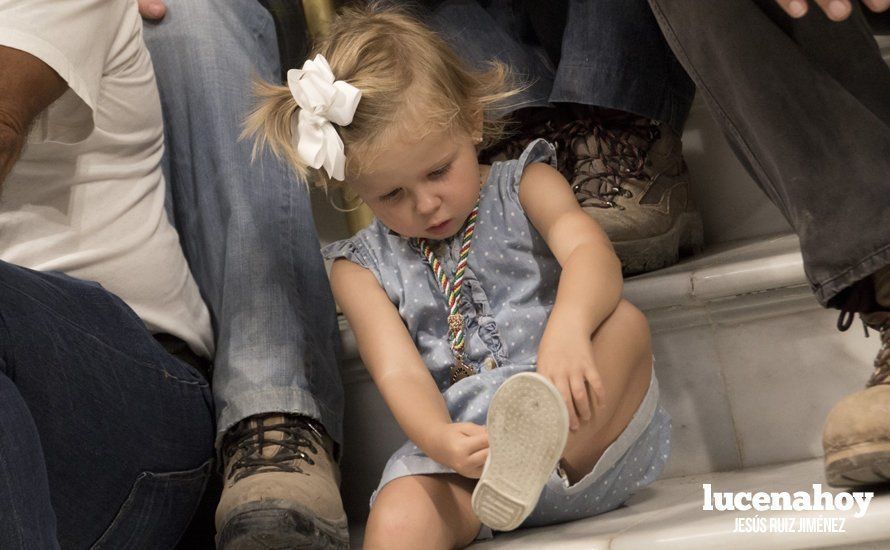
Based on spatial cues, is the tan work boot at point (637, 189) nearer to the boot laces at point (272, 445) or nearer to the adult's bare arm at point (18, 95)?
the boot laces at point (272, 445)

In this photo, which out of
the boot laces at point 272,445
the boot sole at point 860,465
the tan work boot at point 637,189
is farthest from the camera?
the tan work boot at point 637,189

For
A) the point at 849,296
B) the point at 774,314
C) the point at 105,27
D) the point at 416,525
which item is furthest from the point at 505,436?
the point at 105,27

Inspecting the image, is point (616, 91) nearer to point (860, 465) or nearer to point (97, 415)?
point (860, 465)

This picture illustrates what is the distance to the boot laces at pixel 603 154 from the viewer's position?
1.23 metres

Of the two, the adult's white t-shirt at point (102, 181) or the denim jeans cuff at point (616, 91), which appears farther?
the denim jeans cuff at point (616, 91)

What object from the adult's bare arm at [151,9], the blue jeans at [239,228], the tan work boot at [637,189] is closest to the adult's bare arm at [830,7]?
the tan work boot at [637,189]

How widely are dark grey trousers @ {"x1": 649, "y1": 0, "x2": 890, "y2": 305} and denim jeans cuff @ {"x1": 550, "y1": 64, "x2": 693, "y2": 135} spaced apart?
0.29 meters

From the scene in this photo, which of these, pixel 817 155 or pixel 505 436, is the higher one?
pixel 817 155

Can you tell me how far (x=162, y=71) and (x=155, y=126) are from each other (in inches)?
3.7

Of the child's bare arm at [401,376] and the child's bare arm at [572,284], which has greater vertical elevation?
the child's bare arm at [572,284]

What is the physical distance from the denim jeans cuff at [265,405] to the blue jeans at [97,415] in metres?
0.03

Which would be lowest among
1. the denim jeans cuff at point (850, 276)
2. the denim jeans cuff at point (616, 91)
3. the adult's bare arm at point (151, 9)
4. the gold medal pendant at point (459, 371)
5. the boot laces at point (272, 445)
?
the boot laces at point (272, 445)

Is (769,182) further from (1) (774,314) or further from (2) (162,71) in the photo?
(2) (162,71)

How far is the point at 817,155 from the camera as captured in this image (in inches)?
33.7
